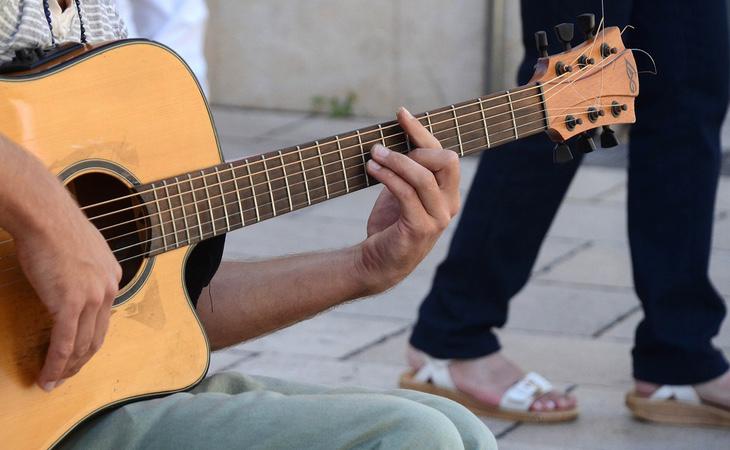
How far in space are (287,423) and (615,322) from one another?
2435mm

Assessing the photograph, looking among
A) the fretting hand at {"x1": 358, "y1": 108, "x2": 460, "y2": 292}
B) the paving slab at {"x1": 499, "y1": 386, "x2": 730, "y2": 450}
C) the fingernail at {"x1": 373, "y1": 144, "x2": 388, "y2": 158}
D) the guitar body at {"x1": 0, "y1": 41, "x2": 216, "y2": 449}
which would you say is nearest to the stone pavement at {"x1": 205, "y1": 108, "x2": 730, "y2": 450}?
the paving slab at {"x1": 499, "y1": 386, "x2": 730, "y2": 450}

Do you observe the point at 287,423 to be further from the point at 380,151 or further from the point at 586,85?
the point at 586,85

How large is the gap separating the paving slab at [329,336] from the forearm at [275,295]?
4.90 feet

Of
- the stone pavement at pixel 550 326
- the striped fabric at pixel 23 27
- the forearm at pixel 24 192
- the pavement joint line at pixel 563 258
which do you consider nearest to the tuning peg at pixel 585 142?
the striped fabric at pixel 23 27

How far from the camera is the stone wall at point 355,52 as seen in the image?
263 inches

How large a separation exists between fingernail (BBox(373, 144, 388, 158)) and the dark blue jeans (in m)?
1.06

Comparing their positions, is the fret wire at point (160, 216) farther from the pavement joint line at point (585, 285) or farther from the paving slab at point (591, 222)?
the paving slab at point (591, 222)

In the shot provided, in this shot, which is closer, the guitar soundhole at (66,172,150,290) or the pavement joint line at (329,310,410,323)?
the guitar soundhole at (66,172,150,290)

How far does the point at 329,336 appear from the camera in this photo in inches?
152

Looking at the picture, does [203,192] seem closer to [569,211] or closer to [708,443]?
[708,443]

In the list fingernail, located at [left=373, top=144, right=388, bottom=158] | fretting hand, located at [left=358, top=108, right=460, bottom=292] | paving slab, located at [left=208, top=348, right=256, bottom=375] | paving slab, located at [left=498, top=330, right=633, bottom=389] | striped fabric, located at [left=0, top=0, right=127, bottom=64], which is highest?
striped fabric, located at [left=0, top=0, right=127, bottom=64]

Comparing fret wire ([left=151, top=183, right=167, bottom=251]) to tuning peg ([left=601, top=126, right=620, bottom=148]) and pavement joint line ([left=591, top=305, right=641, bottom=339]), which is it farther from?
pavement joint line ([left=591, top=305, right=641, bottom=339])

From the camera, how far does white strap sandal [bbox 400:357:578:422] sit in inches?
127

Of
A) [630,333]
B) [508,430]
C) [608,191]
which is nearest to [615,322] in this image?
[630,333]
